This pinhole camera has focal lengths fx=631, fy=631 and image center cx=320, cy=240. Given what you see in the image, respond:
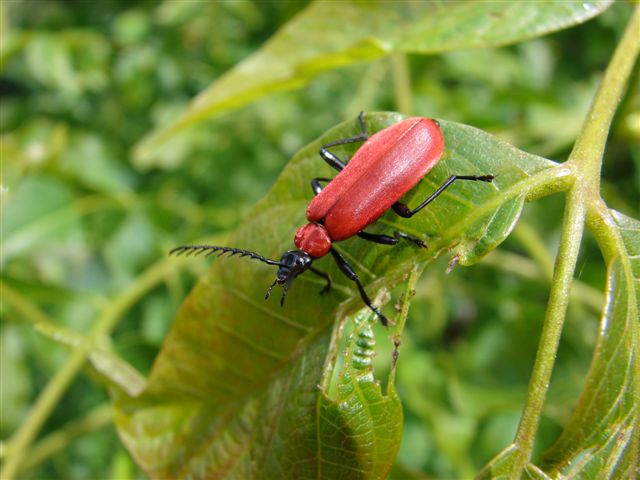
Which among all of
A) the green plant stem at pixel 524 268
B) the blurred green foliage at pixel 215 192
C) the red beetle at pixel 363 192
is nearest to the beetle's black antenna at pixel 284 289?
the red beetle at pixel 363 192

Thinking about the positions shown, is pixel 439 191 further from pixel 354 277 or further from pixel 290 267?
pixel 290 267

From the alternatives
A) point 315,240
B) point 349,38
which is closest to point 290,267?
point 315,240

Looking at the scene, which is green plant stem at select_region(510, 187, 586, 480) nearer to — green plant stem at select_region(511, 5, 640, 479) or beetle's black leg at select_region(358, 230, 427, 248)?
green plant stem at select_region(511, 5, 640, 479)

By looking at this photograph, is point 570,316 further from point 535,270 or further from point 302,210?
point 302,210

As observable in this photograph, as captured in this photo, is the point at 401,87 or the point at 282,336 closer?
the point at 282,336

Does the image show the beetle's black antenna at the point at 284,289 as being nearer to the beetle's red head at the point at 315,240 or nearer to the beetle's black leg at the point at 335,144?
the beetle's red head at the point at 315,240

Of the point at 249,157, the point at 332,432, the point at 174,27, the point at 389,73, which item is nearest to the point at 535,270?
the point at 389,73

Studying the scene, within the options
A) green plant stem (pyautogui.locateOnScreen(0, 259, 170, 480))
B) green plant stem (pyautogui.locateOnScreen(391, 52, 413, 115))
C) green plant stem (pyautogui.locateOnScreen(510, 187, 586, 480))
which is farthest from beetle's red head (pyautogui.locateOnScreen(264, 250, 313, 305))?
green plant stem (pyautogui.locateOnScreen(391, 52, 413, 115))
